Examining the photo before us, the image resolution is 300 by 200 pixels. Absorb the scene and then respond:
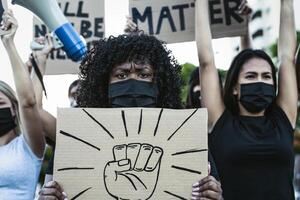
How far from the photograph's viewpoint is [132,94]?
2756 millimetres

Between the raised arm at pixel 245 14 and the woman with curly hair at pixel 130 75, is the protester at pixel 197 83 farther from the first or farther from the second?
the woman with curly hair at pixel 130 75

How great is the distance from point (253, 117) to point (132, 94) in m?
1.10

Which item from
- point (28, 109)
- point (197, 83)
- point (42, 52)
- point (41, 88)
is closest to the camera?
point (28, 109)

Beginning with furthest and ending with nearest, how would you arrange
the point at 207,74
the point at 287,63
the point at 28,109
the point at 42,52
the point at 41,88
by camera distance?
1. the point at 42,52
2. the point at 41,88
3. the point at 287,63
4. the point at 207,74
5. the point at 28,109

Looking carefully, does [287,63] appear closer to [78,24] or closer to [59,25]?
[59,25]

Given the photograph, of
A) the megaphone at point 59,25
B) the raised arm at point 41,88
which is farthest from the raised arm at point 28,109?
the megaphone at point 59,25

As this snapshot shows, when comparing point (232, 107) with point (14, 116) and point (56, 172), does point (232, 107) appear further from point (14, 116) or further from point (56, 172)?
point (56, 172)

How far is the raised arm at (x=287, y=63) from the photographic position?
3.72m

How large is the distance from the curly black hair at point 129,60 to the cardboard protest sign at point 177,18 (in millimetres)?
1543

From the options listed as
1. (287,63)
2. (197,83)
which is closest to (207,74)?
(287,63)

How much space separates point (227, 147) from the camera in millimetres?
3449

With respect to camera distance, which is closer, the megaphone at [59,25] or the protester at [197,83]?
the megaphone at [59,25]

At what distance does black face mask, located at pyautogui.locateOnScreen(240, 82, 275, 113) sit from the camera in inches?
143

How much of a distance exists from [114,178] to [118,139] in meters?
0.15
